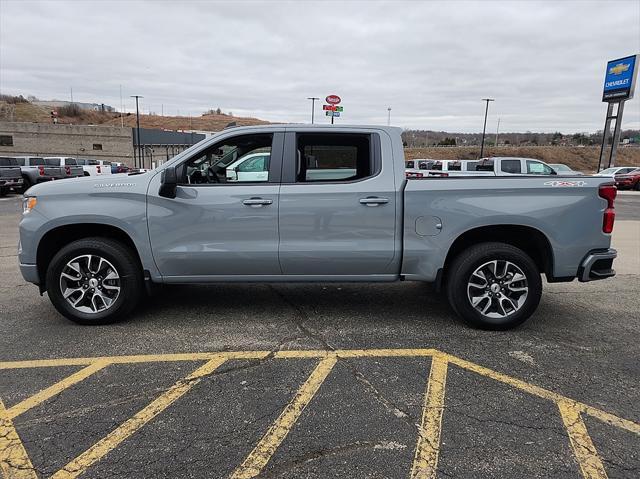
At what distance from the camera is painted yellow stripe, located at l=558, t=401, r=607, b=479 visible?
8.57ft

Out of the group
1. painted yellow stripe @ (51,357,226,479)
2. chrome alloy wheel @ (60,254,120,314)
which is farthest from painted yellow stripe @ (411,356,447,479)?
chrome alloy wheel @ (60,254,120,314)

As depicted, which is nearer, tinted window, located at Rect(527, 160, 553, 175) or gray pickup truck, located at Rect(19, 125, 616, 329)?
gray pickup truck, located at Rect(19, 125, 616, 329)

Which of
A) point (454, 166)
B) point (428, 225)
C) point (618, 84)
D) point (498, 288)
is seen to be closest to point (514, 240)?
point (498, 288)

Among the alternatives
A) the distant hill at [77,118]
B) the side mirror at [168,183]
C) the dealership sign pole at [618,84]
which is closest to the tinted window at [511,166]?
the dealership sign pole at [618,84]

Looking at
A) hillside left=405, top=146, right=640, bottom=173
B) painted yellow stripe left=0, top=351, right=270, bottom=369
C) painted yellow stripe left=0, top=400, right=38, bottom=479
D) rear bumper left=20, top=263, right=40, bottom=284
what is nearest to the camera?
painted yellow stripe left=0, top=400, right=38, bottom=479

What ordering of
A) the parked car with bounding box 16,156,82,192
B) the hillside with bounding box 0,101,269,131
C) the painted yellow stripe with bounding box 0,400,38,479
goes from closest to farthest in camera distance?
1. the painted yellow stripe with bounding box 0,400,38,479
2. the parked car with bounding box 16,156,82,192
3. the hillside with bounding box 0,101,269,131

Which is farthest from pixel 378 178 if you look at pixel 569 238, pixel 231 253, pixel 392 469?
pixel 392 469

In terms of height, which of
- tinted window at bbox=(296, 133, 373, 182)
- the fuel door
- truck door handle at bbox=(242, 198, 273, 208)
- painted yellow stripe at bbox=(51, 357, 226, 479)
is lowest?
painted yellow stripe at bbox=(51, 357, 226, 479)

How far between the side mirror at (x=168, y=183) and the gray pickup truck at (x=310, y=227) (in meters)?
0.02

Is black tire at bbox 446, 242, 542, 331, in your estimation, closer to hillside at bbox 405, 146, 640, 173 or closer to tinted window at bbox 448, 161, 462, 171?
tinted window at bbox 448, 161, 462, 171

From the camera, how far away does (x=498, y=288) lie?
181 inches

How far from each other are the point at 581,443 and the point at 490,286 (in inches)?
74.8

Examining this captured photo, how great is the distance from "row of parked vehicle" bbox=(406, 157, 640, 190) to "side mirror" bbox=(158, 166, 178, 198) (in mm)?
7372

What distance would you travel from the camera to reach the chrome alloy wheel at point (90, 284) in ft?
15.1
